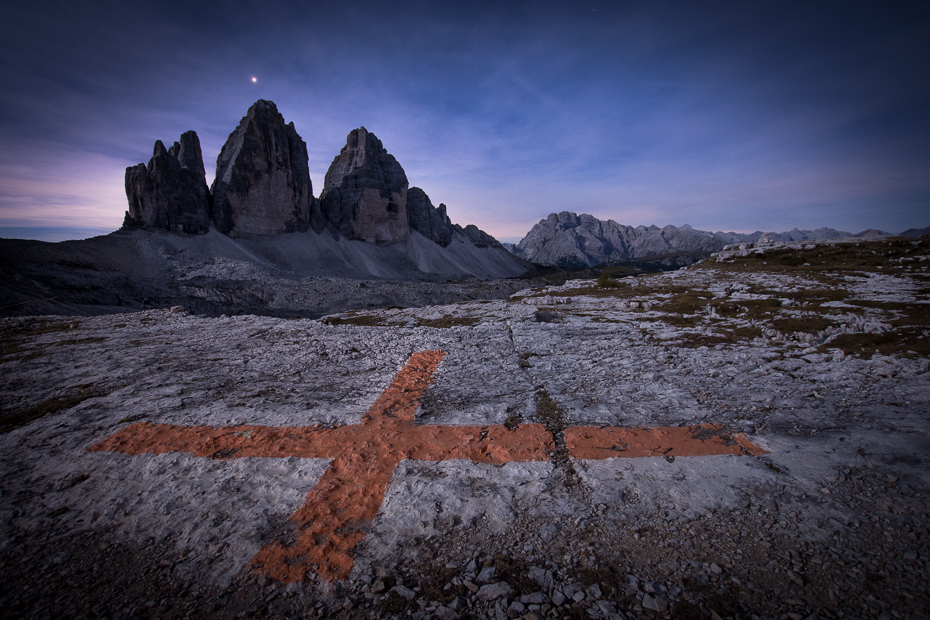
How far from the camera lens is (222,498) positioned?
16.2 feet

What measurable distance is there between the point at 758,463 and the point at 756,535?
5.45 feet

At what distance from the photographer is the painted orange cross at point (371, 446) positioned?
4.80 m

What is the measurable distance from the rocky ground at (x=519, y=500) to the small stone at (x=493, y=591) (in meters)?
0.02

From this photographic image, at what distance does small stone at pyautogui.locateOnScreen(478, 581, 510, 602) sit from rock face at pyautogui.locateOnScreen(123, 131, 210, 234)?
101m

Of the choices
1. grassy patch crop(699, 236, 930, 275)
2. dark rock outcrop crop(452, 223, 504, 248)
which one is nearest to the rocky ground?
grassy patch crop(699, 236, 930, 275)

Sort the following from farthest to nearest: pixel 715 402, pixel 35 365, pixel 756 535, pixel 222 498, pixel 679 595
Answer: pixel 35 365
pixel 715 402
pixel 222 498
pixel 756 535
pixel 679 595

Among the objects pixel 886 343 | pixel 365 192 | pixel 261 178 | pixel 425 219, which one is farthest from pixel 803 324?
pixel 425 219

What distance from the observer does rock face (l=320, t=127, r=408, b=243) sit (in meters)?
111

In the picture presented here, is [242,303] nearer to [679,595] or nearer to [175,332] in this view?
[175,332]

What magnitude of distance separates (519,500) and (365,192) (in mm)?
117844

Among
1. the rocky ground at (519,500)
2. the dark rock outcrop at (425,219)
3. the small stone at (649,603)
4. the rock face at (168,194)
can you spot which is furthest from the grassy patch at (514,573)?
the dark rock outcrop at (425,219)

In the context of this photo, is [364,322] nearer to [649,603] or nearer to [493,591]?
[493,591]

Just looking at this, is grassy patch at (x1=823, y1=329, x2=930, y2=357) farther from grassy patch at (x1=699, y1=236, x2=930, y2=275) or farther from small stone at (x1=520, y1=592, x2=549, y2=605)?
grassy patch at (x1=699, y1=236, x2=930, y2=275)

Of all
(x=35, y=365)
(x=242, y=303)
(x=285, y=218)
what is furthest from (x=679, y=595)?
(x=285, y=218)
